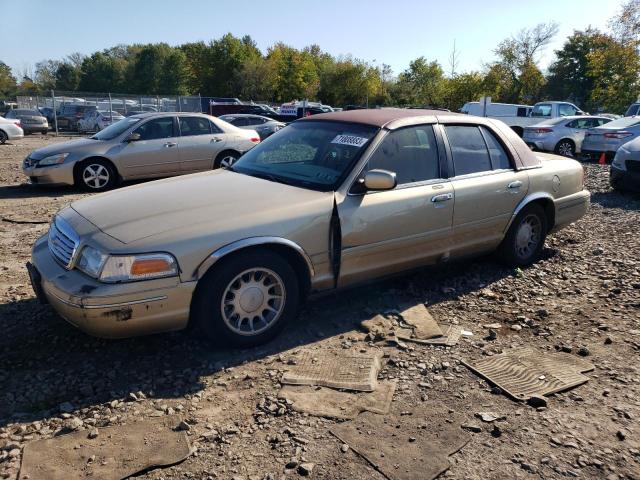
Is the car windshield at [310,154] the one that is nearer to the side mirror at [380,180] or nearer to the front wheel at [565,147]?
the side mirror at [380,180]

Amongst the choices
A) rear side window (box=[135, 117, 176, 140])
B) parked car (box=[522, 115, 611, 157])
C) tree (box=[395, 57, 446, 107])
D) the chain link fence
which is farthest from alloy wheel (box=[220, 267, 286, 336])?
tree (box=[395, 57, 446, 107])

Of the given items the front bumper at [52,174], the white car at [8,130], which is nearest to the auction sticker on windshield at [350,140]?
the front bumper at [52,174]

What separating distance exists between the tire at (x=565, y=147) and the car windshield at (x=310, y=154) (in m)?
14.0

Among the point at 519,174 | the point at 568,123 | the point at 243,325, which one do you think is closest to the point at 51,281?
the point at 243,325

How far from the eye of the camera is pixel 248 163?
474 centimetres

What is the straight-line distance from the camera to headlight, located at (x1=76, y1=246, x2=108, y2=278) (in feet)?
10.5

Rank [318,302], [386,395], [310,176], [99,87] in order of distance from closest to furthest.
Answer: [386,395], [310,176], [318,302], [99,87]

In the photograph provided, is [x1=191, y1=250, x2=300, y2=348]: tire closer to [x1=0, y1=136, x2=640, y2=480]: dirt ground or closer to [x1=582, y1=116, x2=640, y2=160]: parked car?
[x1=0, y1=136, x2=640, y2=480]: dirt ground

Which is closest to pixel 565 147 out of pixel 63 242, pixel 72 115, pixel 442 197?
pixel 442 197

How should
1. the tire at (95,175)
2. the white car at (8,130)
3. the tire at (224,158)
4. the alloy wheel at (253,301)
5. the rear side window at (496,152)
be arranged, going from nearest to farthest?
the alloy wheel at (253,301) < the rear side window at (496,152) < the tire at (95,175) < the tire at (224,158) < the white car at (8,130)

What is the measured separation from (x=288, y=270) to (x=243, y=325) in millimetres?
500

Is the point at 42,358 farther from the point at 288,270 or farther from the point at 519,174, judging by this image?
the point at 519,174

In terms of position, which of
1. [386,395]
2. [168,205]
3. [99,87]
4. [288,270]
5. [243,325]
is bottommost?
[386,395]

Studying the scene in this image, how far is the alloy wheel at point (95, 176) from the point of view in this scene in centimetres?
946
